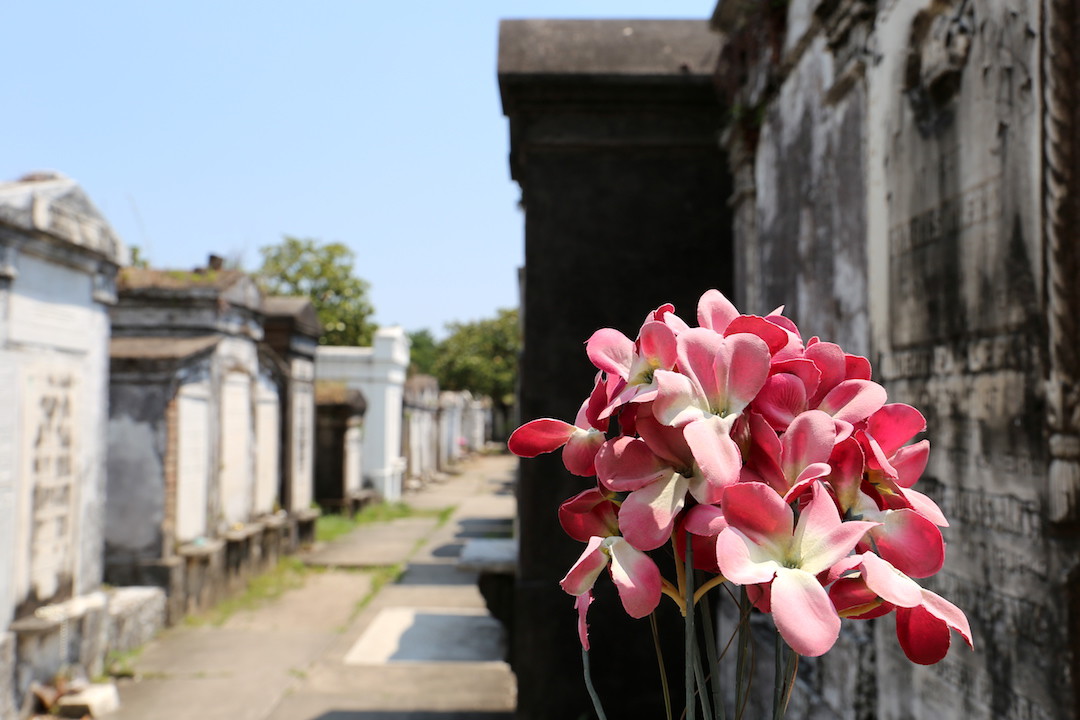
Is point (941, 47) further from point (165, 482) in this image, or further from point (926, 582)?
point (165, 482)

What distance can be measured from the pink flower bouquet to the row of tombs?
5.17 meters

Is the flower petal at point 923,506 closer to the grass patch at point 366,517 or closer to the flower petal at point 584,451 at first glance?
the flower petal at point 584,451

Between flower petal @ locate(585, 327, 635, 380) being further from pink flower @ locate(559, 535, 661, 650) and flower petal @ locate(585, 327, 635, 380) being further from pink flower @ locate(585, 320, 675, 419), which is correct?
pink flower @ locate(559, 535, 661, 650)

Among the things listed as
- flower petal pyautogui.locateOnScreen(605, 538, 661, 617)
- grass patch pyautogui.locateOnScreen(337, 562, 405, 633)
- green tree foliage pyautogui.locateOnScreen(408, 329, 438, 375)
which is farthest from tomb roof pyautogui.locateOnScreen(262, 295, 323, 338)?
green tree foliage pyautogui.locateOnScreen(408, 329, 438, 375)

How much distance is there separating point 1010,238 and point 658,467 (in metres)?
1.54

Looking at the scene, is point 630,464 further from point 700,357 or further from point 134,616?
point 134,616

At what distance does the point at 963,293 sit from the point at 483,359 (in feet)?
123

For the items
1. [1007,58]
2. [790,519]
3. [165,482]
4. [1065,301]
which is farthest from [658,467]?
[165,482]

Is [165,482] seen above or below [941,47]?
below

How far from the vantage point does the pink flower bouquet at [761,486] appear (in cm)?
87

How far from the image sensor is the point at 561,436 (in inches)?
44.8

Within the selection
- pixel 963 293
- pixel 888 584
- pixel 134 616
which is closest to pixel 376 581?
pixel 134 616

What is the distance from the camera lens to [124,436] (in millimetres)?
7449

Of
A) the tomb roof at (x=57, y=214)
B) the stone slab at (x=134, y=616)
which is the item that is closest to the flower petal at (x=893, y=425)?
the tomb roof at (x=57, y=214)
